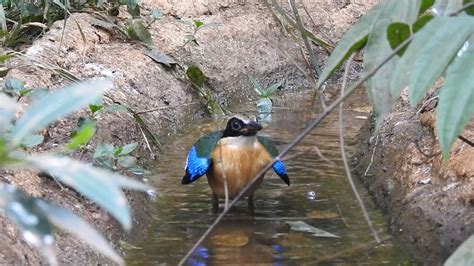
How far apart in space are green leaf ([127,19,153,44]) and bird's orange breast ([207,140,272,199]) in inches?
93.6

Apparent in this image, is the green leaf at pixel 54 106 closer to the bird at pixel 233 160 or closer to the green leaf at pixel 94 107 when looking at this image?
the green leaf at pixel 94 107

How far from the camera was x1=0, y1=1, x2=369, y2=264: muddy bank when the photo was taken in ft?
14.4

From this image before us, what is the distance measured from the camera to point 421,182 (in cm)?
490

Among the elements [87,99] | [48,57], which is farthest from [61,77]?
[87,99]

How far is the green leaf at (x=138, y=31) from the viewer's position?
7.64m

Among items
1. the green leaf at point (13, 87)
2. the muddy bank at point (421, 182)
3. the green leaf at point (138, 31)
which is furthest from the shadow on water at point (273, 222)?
the green leaf at point (138, 31)

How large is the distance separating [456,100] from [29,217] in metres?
1.05

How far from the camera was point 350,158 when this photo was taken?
655 centimetres

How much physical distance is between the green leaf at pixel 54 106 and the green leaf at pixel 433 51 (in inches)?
31.8

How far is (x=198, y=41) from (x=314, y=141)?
219 cm

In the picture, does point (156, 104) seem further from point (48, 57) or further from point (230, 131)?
point (230, 131)

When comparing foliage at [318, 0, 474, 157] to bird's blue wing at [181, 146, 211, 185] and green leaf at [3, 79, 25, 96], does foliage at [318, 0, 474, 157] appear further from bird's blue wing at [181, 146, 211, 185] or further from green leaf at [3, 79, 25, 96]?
bird's blue wing at [181, 146, 211, 185]

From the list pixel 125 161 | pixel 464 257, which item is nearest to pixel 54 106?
pixel 464 257

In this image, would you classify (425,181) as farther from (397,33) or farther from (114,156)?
(397,33)
